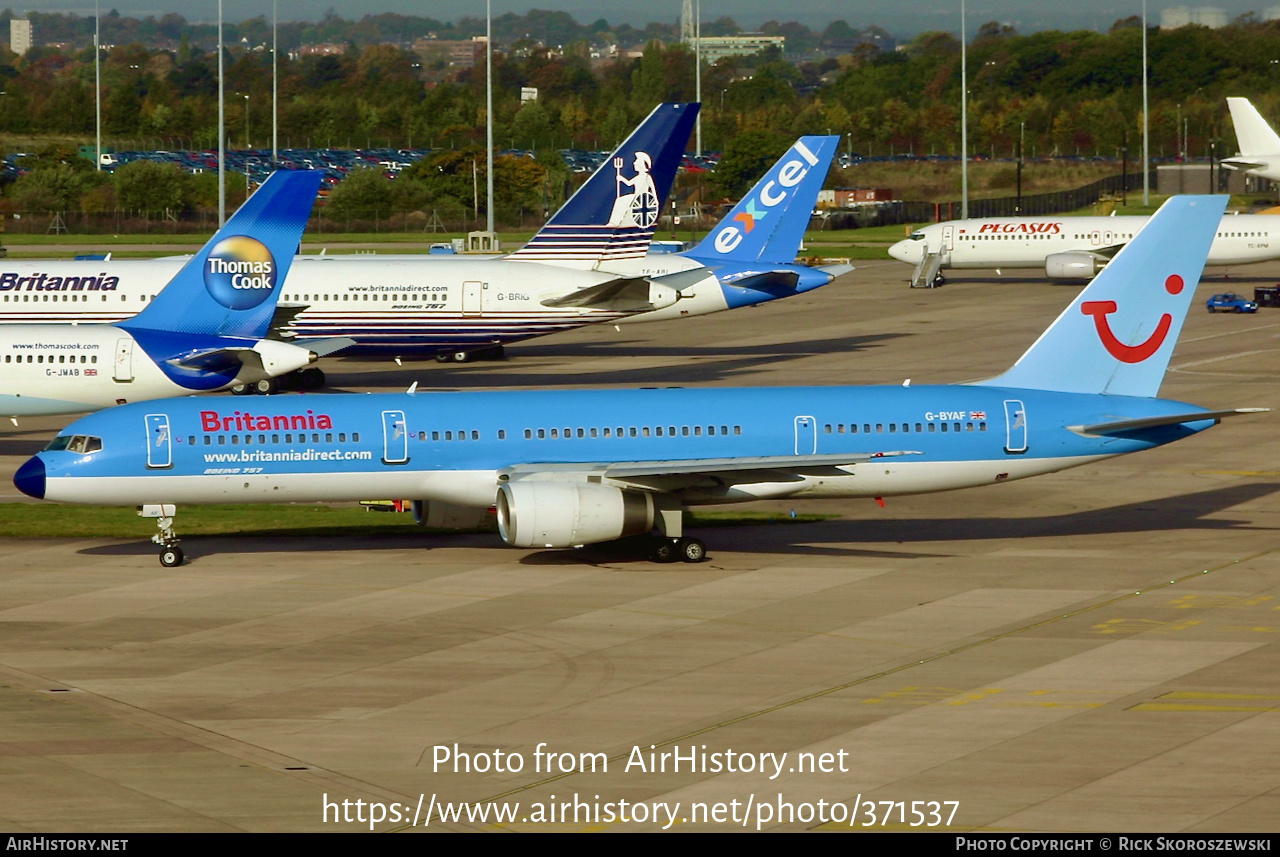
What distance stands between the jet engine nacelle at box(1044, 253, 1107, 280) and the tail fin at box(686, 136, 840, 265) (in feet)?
134

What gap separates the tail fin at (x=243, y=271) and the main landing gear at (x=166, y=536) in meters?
15.9

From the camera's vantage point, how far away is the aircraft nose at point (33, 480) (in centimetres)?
3569

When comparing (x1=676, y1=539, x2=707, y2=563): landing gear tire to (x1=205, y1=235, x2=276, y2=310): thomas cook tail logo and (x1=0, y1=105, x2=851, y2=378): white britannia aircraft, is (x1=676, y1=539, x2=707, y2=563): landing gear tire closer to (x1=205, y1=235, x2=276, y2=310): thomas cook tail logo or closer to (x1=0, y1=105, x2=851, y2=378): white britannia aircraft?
(x1=205, y1=235, x2=276, y2=310): thomas cook tail logo

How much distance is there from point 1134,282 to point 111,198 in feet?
506

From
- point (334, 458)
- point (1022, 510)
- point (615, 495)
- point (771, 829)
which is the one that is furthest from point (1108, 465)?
point (771, 829)

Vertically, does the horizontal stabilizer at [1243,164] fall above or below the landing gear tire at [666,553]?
above

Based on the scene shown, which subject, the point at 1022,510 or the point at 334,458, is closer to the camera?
the point at 334,458

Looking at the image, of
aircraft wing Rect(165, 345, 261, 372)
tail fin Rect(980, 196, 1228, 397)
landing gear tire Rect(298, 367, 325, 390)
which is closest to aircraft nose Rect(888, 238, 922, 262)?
landing gear tire Rect(298, 367, 325, 390)

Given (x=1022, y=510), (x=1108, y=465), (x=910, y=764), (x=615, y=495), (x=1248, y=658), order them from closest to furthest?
(x=910, y=764) → (x=1248, y=658) → (x=615, y=495) → (x=1022, y=510) → (x=1108, y=465)

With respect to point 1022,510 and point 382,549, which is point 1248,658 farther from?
point 382,549

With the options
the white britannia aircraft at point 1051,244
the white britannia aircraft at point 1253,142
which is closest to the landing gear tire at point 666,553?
the white britannia aircraft at point 1051,244

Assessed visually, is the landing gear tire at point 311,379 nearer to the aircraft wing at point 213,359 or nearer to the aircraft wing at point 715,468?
the aircraft wing at point 213,359

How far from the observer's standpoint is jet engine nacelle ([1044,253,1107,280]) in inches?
4247
